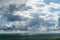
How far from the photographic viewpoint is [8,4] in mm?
9062

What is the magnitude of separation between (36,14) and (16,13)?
3.43ft

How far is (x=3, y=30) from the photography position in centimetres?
941

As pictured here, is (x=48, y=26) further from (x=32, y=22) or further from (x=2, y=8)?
(x=2, y=8)

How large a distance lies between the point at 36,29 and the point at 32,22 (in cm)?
49

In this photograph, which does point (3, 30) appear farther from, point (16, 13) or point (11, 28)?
point (16, 13)

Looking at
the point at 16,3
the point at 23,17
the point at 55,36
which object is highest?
the point at 16,3

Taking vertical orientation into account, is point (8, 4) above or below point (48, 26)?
above

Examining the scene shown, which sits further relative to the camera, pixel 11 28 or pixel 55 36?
pixel 55 36

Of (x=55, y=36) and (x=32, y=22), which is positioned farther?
(x=55, y=36)

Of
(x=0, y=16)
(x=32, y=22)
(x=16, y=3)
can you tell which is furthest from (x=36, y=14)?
(x=0, y=16)

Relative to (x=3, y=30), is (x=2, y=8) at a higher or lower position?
higher

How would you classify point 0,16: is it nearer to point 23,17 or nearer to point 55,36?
point 23,17

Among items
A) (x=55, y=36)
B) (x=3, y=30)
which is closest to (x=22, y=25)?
(x=3, y=30)

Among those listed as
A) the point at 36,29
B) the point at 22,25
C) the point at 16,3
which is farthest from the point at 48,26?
the point at 16,3
